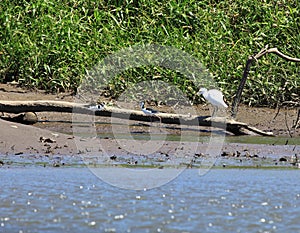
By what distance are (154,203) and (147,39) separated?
6489 millimetres

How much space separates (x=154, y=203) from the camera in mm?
6652

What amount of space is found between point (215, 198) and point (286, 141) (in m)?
3.57

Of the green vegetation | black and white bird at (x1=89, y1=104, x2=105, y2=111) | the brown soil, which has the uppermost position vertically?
the green vegetation

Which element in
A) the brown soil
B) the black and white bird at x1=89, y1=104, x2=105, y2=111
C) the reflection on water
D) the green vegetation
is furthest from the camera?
the green vegetation

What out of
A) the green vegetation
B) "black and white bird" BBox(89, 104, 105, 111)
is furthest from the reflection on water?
the green vegetation

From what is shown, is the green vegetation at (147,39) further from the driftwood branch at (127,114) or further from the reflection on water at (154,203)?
the reflection on water at (154,203)

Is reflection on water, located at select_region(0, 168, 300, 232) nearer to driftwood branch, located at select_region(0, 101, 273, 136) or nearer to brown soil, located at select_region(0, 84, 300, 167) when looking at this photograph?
brown soil, located at select_region(0, 84, 300, 167)

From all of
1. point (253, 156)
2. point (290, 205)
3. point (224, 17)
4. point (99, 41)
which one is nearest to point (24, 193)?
point (290, 205)

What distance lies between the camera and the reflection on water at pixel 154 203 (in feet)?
19.2

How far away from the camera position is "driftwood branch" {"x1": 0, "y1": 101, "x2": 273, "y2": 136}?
10.5 m

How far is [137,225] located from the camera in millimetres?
5828

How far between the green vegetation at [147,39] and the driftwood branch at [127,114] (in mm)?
1686

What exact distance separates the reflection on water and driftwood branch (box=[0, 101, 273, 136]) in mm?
2289

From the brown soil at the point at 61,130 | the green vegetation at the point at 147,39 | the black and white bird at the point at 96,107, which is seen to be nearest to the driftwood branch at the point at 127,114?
the black and white bird at the point at 96,107
